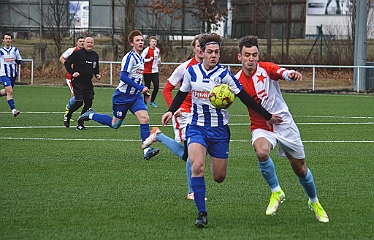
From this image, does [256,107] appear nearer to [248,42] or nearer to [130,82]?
[248,42]

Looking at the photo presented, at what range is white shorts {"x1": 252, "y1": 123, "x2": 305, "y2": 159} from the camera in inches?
285

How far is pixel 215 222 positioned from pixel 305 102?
18.1m

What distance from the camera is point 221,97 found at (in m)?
7.00

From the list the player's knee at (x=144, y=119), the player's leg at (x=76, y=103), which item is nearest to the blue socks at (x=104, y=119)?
the player's knee at (x=144, y=119)

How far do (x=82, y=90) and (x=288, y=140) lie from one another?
32.5 feet

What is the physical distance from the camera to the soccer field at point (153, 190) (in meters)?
6.63

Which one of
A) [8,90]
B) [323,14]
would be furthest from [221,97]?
[323,14]

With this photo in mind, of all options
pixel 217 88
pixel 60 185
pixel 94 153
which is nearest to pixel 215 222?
pixel 217 88

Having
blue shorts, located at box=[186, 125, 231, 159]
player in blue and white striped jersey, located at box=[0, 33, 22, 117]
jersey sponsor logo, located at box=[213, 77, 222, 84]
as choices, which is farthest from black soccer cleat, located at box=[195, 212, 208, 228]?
player in blue and white striped jersey, located at box=[0, 33, 22, 117]

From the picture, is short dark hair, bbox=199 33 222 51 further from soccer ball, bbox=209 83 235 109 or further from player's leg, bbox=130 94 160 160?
player's leg, bbox=130 94 160 160

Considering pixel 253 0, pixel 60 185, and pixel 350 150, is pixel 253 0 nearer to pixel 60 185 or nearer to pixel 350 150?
pixel 350 150

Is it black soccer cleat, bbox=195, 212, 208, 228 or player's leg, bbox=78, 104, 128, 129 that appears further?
player's leg, bbox=78, 104, 128, 129

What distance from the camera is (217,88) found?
7.06 m

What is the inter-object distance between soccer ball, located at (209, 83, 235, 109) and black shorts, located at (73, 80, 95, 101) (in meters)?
9.72
